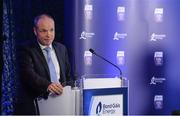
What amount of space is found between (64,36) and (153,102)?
5.03ft

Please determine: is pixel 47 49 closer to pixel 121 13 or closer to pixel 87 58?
pixel 87 58

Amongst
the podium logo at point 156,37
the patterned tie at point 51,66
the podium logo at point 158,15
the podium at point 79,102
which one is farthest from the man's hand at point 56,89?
the podium logo at point 158,15

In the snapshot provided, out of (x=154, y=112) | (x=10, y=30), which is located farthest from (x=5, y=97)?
(x=154, y=112)

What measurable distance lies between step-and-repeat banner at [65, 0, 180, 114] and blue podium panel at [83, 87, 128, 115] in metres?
1.67

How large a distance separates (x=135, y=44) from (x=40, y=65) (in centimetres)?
152

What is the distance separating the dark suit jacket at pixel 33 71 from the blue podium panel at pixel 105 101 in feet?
2.84

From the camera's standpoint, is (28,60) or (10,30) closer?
(28,60)

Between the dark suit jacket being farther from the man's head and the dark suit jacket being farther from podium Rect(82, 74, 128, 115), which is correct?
podium Rect(82, 74, 128, 115)

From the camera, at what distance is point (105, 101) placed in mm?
3139

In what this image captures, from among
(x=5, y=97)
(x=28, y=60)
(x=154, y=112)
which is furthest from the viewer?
(x=154, y=112)

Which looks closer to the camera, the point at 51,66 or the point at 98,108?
the point at 98,108

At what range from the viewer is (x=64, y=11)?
4.99 metres

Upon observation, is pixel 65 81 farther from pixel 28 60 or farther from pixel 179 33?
pixel 179 33

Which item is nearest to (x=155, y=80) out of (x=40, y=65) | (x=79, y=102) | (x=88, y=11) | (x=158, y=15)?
(x=158, y=15)
